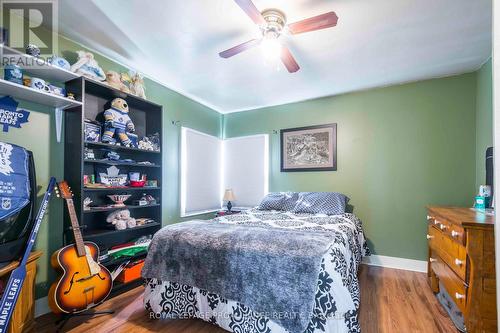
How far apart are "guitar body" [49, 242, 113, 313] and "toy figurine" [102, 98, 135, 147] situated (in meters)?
1.04

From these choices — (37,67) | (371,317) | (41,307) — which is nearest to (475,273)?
(371,317)

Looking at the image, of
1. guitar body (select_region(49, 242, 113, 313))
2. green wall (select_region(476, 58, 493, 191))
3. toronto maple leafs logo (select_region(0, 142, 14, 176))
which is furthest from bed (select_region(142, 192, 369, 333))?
green wall (select_region(476, 58, 493, 191))

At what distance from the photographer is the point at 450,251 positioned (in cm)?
187

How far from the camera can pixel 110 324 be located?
184cm

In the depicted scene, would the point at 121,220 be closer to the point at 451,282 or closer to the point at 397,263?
the point at 451,282

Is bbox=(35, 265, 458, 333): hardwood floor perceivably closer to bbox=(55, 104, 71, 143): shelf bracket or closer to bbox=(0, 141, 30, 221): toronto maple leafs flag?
bbox=(0, 141, 30, 221): toronto maple leafs flag

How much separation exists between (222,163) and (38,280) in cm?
288

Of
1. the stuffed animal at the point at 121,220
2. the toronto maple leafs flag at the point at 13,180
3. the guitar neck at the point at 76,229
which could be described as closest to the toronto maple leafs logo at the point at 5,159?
the toronto maple leafs flag at the point at 13,180

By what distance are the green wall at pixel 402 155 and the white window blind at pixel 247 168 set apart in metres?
0.77

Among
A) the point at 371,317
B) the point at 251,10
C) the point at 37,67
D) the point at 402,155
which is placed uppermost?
the point at 251,10

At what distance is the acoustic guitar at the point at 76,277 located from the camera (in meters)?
1.73

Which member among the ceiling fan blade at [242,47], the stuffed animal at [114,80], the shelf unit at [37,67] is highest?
the ceiling fan blade at [242,47]

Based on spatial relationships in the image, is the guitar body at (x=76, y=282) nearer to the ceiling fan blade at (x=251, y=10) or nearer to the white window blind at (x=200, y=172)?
the white window blind at (x=200, y=172)

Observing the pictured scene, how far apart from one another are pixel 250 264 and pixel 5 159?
179 cm
